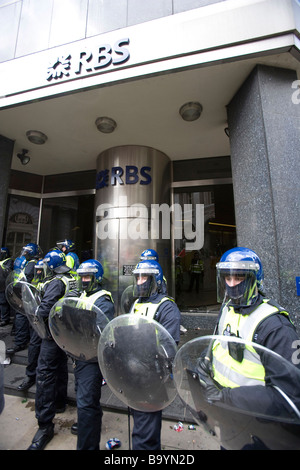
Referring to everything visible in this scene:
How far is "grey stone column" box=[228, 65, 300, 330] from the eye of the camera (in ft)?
10.1

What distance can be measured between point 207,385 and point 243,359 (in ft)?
0.90

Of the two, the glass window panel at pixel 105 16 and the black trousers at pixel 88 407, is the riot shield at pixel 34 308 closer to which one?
the black trousers at pixel 88 407

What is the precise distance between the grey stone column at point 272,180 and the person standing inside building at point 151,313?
1582 mm

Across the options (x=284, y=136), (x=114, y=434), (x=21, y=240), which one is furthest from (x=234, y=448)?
(x=21, y=240)

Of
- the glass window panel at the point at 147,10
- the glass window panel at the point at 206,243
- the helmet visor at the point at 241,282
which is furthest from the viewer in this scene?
the glass window panel at the point at 206,243

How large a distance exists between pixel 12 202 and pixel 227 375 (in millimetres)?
8363

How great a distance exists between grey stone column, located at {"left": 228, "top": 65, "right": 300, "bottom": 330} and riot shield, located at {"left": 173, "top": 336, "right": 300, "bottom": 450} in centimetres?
206

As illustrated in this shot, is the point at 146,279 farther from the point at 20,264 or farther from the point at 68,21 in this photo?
the point at 68,21

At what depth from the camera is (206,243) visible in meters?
6.90

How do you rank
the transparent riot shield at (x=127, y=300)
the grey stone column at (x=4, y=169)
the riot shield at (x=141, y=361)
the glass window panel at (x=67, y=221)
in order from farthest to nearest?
the glass window panel at (x=67, y=221)
the grey stone column at (x=4, y=169)
the transparent riot shield at (x=127, y=300)
the riot shield at (x=141, y=361)

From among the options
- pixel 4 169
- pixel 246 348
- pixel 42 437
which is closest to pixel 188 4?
pixel 4 169

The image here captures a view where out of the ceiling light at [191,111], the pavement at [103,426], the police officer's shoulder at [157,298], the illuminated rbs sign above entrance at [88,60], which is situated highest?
the illuminated rbs sign above entrance at [88,60]

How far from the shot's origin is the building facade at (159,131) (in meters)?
3.35

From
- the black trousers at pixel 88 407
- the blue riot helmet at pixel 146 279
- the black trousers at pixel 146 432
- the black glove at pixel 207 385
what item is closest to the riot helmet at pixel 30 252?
the black trousers at pixel 88 407
